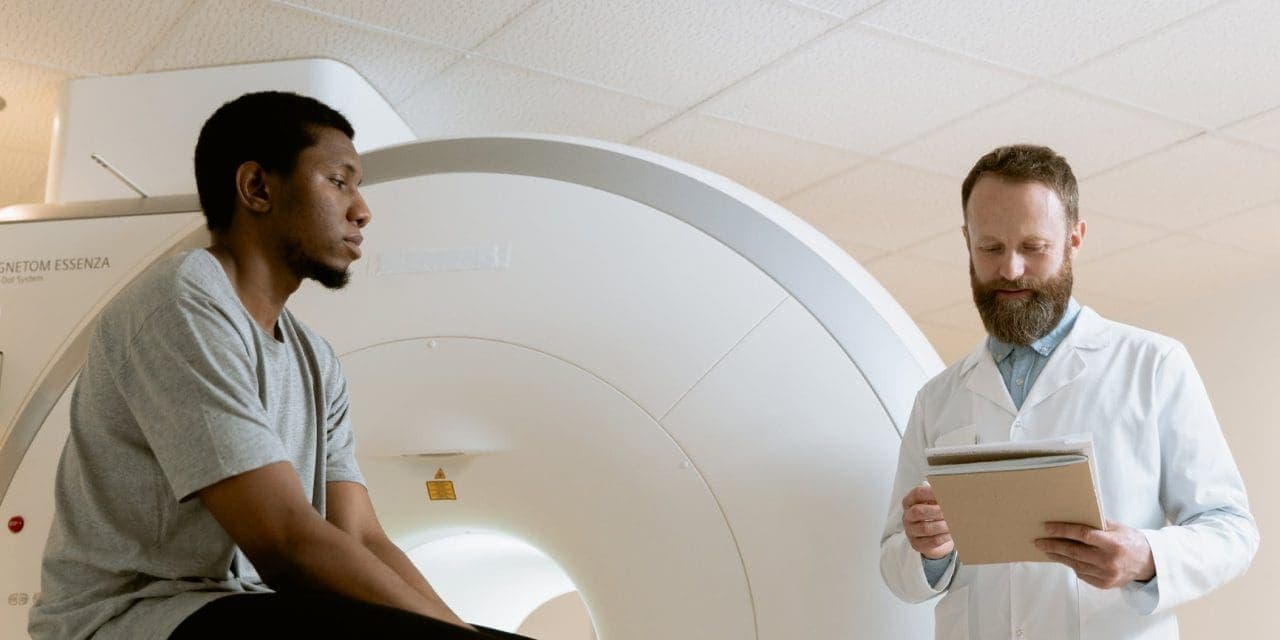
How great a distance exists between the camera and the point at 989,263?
1.71 meters

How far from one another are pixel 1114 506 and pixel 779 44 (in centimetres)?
142

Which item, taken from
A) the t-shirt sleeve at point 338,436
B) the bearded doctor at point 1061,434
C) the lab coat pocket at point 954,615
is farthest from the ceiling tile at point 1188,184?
the t-shirt sleeve at point 338,436

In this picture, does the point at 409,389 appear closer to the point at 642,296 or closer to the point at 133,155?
the point at 642,296

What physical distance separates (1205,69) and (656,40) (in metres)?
1.26

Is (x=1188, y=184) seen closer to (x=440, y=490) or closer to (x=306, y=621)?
(x=440, y=490)

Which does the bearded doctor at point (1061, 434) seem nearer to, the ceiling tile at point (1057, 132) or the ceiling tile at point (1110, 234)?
the ceiling tile at point (1057, 132)

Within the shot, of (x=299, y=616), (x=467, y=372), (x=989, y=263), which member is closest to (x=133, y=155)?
(x=467, y=372)

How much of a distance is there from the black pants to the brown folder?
649mm

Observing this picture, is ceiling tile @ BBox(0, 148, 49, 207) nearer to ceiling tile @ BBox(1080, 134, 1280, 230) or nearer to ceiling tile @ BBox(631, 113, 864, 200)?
ceiling tile @ BBox(631, 113, 864, 200)

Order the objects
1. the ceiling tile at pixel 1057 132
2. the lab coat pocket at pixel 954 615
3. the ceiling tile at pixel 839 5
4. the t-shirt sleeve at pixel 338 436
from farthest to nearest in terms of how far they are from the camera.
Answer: the ceiling tile at pixel 1057 132
the ceiling tile at pixel 839 5
the lab coat pocket at pixel 954 615
the t-shirt sleeve at pixel 338 436

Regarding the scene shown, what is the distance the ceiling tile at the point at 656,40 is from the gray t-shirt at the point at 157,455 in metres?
1.61

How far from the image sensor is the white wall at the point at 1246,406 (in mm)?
4098

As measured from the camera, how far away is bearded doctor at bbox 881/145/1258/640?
143cm

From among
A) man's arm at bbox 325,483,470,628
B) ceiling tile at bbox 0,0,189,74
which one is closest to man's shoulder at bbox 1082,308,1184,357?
man's arm at bbox 325,483,470,628
